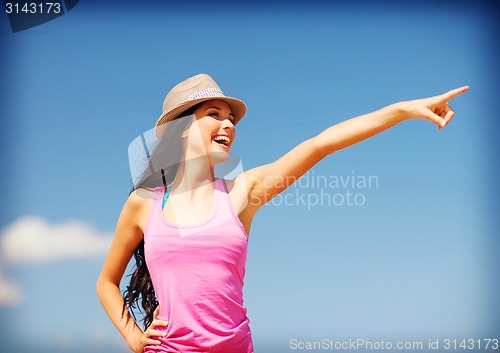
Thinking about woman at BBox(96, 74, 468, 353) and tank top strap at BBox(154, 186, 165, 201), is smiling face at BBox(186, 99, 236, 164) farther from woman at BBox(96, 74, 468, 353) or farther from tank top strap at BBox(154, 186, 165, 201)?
tank top strap at BBox(154, 186, 165, 201)

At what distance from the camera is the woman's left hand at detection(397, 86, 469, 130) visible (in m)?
2.63

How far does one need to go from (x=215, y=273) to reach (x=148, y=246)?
0.40m

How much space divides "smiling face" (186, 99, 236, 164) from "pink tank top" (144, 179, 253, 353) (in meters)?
0.38

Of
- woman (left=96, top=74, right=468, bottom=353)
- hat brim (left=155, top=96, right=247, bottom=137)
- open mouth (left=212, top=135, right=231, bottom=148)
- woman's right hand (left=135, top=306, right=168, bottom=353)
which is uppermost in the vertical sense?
hat brim (left=155, top=96, right=247, bottom=137)

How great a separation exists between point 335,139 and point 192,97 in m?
0.89

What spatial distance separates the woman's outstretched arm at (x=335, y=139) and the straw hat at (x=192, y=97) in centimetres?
45

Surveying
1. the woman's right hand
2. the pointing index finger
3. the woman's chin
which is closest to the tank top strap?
the woman's chin

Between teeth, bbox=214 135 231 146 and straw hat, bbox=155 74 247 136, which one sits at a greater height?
straw hat, bbox=155 74 247 136

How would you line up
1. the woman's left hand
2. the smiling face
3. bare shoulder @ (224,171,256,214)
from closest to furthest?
1. the woman's left hand
2. bare shoulder @ (224,171,256,214)
3. the smiling face

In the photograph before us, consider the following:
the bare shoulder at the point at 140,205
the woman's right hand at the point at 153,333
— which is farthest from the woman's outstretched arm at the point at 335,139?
the woman's right hand at the point at 153,333

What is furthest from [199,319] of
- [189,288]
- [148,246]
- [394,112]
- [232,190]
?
[394,112]

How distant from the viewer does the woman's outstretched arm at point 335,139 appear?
2664mm

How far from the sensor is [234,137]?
11.2 feet

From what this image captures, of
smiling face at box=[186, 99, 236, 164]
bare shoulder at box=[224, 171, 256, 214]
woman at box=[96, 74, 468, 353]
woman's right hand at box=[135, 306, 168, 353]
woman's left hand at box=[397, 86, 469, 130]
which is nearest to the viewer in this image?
woman's left hand at box=[397, 86, 469, 130]
